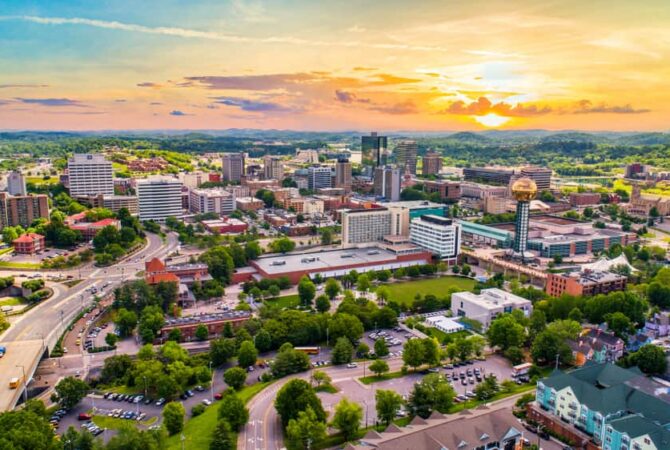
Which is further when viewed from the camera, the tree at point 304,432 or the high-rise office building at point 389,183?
the high-rise office building at point 389,183

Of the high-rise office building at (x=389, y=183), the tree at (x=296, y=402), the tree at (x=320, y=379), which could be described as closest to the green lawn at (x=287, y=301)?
the tree at (x=320, y=379)

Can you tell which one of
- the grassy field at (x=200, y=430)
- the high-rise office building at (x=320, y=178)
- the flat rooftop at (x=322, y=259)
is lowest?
the grassy field at (x=200, y=430)

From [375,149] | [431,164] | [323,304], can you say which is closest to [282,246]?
[323,304]

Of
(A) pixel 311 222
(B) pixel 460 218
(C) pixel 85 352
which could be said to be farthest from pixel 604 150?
(C) pixel 85 352

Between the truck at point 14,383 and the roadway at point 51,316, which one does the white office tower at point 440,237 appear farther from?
the truck at point 14,383

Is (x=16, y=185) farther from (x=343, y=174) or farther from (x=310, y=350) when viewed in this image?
(x=310, y=350)
